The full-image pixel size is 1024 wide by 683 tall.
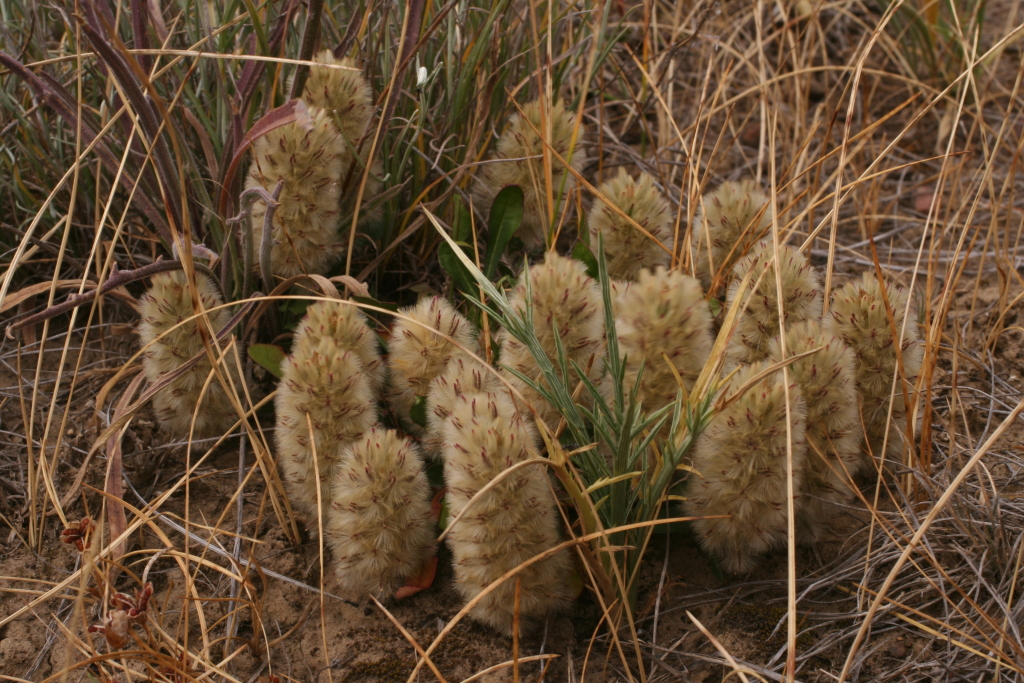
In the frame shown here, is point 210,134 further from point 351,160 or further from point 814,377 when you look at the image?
point 814,377

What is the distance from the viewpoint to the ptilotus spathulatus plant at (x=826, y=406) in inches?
61.4

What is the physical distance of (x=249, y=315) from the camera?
2.03 metres

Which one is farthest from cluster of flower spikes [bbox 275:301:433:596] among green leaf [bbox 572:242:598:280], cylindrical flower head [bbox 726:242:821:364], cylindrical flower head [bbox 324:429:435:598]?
cylindrical flower head [bbox 726:242:821:364]

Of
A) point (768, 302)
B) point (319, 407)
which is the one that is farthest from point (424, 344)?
point (768, 302)

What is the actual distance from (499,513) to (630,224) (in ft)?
2.64

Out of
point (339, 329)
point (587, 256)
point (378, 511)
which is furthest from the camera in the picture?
point (587, 256)

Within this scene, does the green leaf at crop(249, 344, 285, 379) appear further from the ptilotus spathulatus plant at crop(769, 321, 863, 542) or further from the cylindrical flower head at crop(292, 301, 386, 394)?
the ptilotus spathulatus plant at crop(769, 321, 863, 542)

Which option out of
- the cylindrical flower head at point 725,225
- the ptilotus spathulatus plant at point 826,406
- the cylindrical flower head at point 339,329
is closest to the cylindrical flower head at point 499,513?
the cylindrical flower head at point 339,329

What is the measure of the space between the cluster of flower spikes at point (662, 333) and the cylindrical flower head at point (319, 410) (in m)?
0.50

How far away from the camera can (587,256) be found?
80.9 inches

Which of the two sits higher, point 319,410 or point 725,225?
point 725,225

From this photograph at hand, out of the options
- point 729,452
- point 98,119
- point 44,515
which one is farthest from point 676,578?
point 98,119

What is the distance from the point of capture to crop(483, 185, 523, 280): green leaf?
6.80ft

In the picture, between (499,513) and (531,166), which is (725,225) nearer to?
(531,166)
